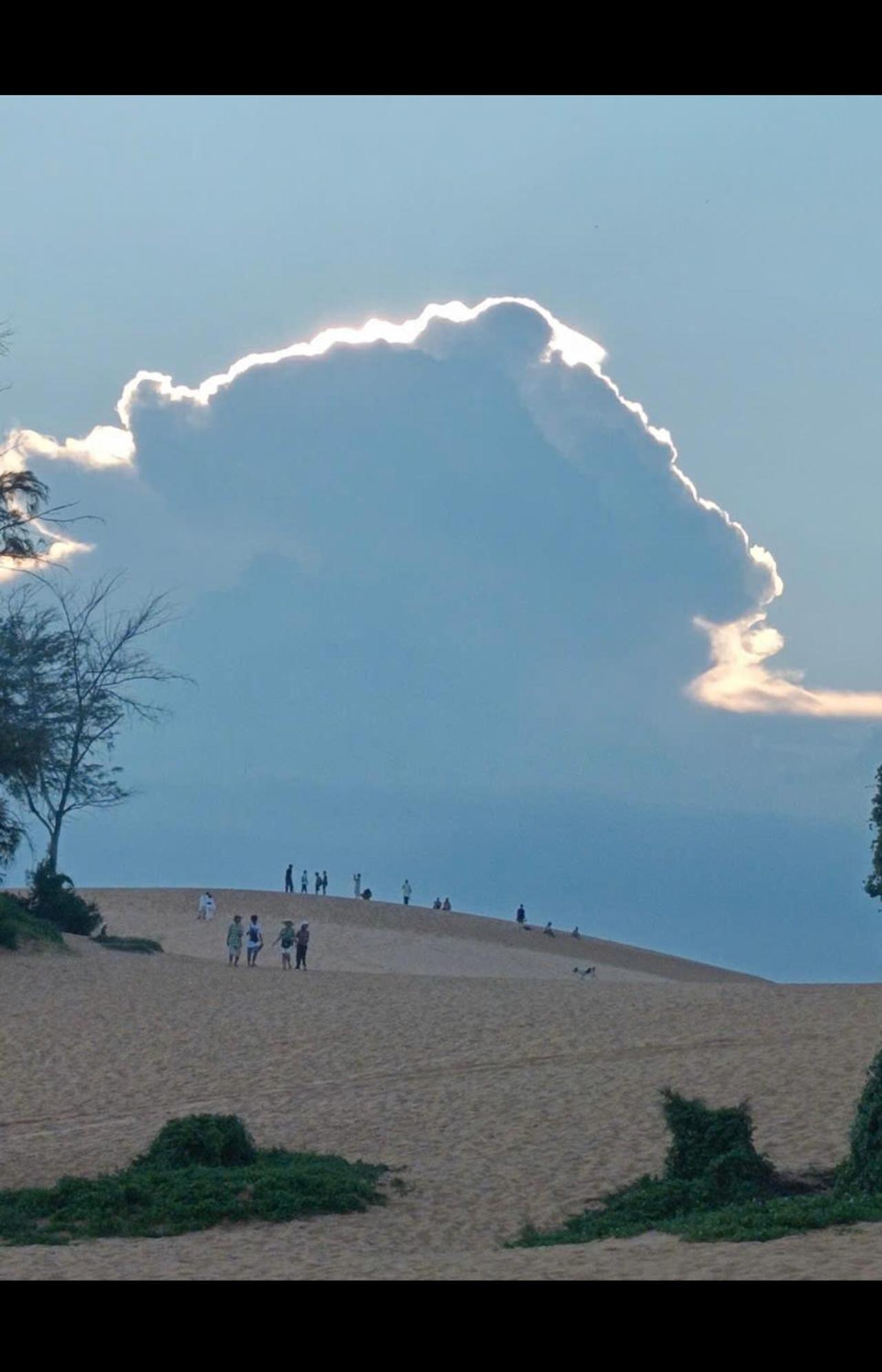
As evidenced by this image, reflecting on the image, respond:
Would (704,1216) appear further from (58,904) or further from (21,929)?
(58,904)

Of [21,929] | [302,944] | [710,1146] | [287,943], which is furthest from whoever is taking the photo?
[302,944]

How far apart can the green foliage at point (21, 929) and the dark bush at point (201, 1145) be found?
22.3 meters

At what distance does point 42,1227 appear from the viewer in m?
13.2

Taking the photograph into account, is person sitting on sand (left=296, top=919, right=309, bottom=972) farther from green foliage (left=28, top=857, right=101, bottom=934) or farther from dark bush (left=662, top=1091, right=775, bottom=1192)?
dark bush (left=662, top=1091, right=775, bottom=1192)

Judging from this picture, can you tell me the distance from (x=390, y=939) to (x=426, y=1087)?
35.1 metres

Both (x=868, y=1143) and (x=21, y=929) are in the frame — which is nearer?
(x=868, y=1143)

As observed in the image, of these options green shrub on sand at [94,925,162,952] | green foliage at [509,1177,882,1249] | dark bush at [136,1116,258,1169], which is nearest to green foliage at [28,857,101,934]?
green shrub on sand at [94,925,162,952]

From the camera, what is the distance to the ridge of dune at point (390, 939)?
2051 inches

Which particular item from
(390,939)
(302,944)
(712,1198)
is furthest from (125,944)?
(712,1198)

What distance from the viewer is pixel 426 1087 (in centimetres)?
2150

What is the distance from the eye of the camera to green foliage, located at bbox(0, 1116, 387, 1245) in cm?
1312
